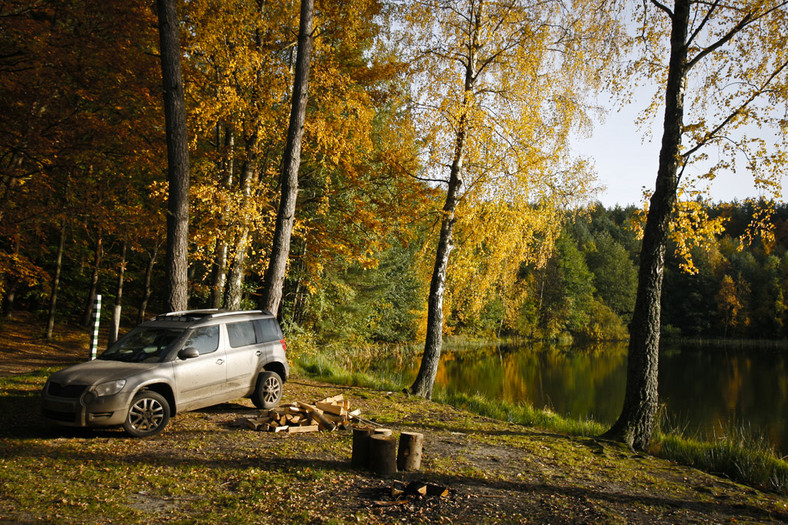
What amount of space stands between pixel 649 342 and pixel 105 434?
27.4 ft

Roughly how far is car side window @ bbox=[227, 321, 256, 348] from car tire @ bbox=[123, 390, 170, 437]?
150cm

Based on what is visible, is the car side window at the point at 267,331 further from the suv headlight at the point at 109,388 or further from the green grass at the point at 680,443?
the green grass at the point at 680,443

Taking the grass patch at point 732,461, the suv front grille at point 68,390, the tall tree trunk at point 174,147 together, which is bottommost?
the grass patch at point 732,461

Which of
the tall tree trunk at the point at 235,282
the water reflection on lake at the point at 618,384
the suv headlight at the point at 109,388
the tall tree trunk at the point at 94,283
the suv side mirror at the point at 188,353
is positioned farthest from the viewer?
the tall tree trunk at the point at 94,283

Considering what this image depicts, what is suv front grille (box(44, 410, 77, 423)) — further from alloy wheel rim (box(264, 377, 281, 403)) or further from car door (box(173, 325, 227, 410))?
alloy wheel rim (box(264, 377, 281, 403))

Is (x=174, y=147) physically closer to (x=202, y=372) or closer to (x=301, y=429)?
(x=202, y=372)

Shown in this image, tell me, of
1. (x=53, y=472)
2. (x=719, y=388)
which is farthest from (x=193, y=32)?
(x=719, y=388)

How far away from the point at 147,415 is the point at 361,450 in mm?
3142

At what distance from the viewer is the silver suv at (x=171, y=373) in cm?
650

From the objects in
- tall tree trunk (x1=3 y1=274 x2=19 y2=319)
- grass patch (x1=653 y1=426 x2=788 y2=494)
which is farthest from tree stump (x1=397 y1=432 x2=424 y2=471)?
tall tree trunk (x1=3 y1=274 x2=19 y2=319)

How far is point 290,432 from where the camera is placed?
7316mm

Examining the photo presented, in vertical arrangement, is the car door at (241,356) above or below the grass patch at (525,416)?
above

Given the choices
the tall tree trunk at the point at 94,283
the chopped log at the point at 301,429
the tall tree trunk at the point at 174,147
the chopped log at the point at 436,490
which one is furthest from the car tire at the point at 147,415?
the tall tree trunk at the point at 94,283

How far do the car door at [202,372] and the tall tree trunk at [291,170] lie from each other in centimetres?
238
